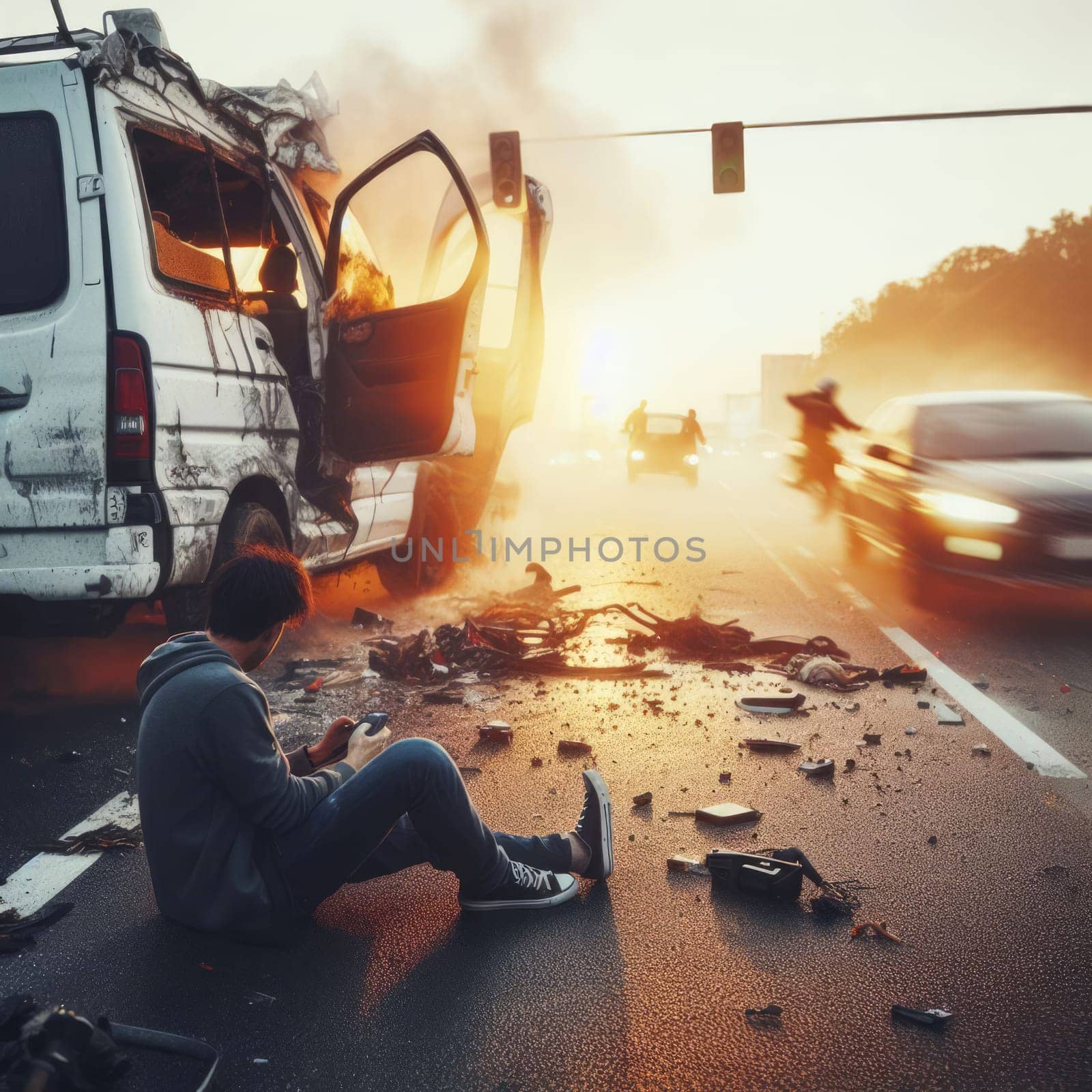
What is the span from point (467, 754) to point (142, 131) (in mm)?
3271

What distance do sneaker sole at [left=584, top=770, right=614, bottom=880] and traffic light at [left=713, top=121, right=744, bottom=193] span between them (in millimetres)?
14736

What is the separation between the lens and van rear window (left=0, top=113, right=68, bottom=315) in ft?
14.5

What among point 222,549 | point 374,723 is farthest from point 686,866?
point 222,549

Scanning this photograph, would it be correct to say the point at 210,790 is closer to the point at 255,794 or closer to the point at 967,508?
the point at 255,794

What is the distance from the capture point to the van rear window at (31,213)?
441 cm

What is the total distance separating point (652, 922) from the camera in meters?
3.10

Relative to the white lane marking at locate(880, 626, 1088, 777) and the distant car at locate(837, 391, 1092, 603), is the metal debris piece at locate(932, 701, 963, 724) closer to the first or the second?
the white lane marking at locate(880, 626, 1088, 777)

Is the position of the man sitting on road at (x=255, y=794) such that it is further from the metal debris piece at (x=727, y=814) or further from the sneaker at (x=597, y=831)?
the metal debris piece at (x=727, y=814)

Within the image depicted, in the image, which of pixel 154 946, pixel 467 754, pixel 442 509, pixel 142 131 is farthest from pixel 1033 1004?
pixel 442 509

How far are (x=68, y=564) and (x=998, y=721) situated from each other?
455 cm

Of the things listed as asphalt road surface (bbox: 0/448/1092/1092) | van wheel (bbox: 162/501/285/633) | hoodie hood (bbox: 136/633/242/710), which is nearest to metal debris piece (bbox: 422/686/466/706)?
asphalt road surface (bbox: 0/448/1092/1092)

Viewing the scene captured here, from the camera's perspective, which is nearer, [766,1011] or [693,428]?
[766,1011]

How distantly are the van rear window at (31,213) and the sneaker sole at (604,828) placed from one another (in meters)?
3.12

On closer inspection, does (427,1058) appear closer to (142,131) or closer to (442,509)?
(142,131)
